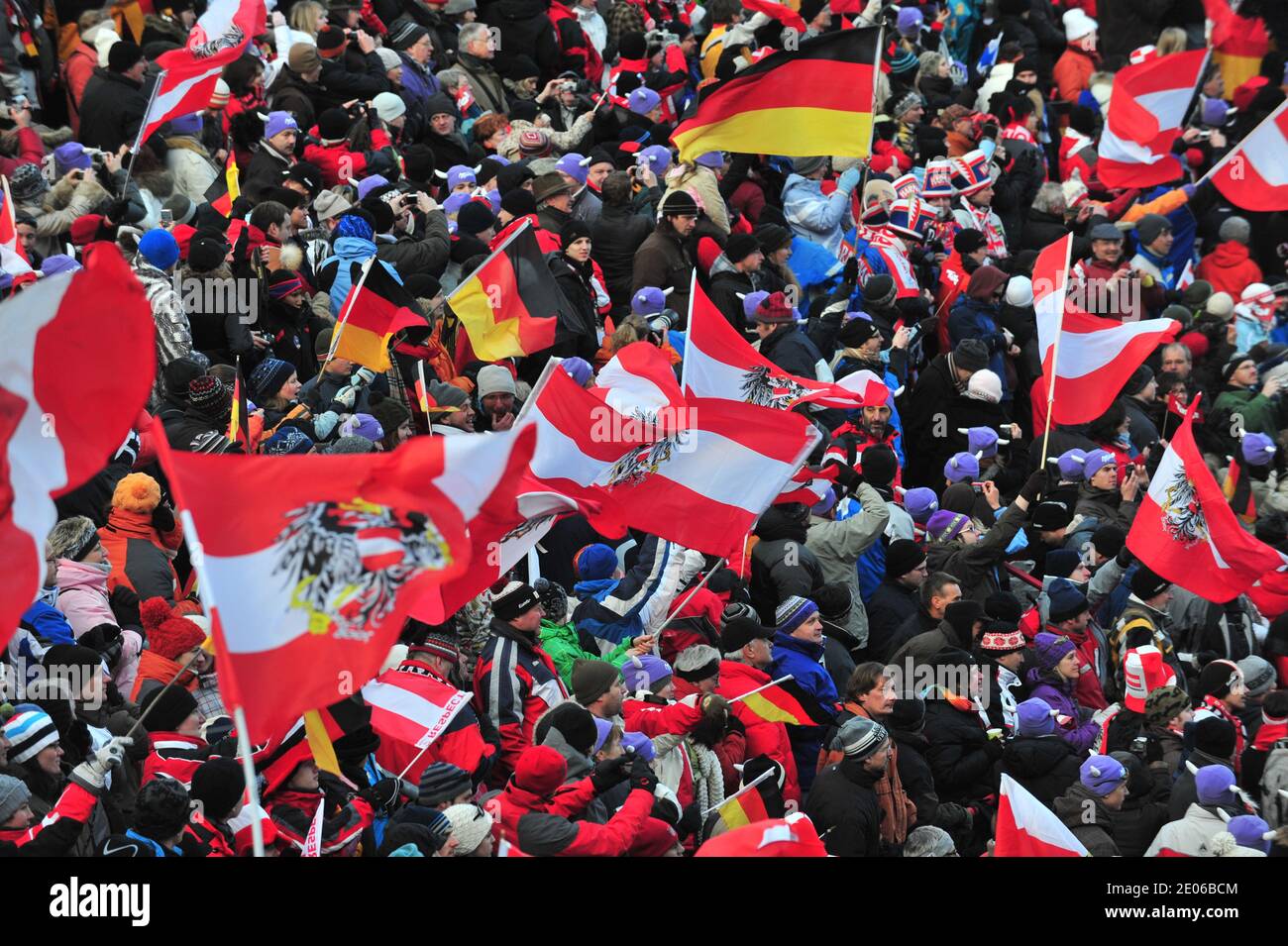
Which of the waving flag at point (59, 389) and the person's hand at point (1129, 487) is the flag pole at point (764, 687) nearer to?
the person's hand at point (1129, 487)

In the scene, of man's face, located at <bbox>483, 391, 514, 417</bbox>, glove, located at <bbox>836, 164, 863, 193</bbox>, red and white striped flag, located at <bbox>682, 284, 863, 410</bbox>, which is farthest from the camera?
glove, located at <bbox>836, 164, 863, 193</bbox>

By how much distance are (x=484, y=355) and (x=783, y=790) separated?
3.81m

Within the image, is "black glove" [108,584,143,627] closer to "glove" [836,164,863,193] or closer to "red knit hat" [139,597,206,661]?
"red knit hat" [139,597,206,661]

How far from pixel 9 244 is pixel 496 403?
2.82 metres

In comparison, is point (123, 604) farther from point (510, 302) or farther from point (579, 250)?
point (579, 250)

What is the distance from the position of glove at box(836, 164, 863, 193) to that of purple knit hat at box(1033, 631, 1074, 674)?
5.08 metres

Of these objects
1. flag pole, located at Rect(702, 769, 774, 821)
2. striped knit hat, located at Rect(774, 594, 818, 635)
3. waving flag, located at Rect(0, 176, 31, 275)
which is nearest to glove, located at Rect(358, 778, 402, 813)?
flag pole, located at Rect(702, 769, 774, 821)

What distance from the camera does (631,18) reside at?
19.6 metres

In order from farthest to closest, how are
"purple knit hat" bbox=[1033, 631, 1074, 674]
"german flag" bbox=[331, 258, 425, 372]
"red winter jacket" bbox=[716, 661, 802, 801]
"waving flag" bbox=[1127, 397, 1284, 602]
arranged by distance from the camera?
"german flag" bbox=[331, 258, 425, 372] → "waving flag" bbox=[1127, 397, 1284, 602] → "purple knit hat" bbox=[1033, 631, 1074, 674] → "red winter jacket" bbox=[716, 661, 802, 801]

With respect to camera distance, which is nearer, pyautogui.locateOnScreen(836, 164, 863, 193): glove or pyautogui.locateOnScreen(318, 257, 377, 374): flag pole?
pyautogui.locateOnScreen(318, 257, 377, 374): flag pole

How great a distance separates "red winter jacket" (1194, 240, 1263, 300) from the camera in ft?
60.2

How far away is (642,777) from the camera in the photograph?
9.27 metres

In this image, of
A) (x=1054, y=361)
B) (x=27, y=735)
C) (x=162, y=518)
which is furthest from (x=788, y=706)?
(x=1054, y=361)
